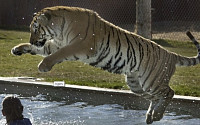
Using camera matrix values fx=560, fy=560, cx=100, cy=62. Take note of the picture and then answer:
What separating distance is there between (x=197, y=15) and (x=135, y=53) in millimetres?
11858

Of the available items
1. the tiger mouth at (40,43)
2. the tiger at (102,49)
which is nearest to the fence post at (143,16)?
the tiger at (102,49)

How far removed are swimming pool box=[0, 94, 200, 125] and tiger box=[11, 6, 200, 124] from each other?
45 centimetres

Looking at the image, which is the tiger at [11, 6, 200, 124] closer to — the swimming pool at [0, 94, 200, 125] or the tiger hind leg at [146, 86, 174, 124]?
the tiger hind leg at [146, 86, 174, 124]

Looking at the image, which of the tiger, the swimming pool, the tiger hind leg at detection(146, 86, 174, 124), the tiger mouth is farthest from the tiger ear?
the tiger hind leg at detection(146, 86, 174, 124)

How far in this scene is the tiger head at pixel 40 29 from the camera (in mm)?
6047

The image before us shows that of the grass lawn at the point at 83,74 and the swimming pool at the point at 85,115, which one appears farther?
the grass lawn at the point at 83,74

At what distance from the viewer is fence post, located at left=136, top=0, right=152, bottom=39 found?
1181cm

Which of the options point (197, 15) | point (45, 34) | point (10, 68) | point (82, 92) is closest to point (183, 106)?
point (82, 92)

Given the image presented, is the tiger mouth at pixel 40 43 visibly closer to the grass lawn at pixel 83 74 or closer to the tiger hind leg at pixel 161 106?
the tiger hind leg at pixel 161 106

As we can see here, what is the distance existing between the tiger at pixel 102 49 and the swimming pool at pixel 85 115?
1.47 feet

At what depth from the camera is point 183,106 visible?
7.18 metres

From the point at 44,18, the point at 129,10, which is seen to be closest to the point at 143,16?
the point at 44,18

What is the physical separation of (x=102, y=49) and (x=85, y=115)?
126 cm

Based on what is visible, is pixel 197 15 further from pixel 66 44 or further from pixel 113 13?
pixel 66 44
